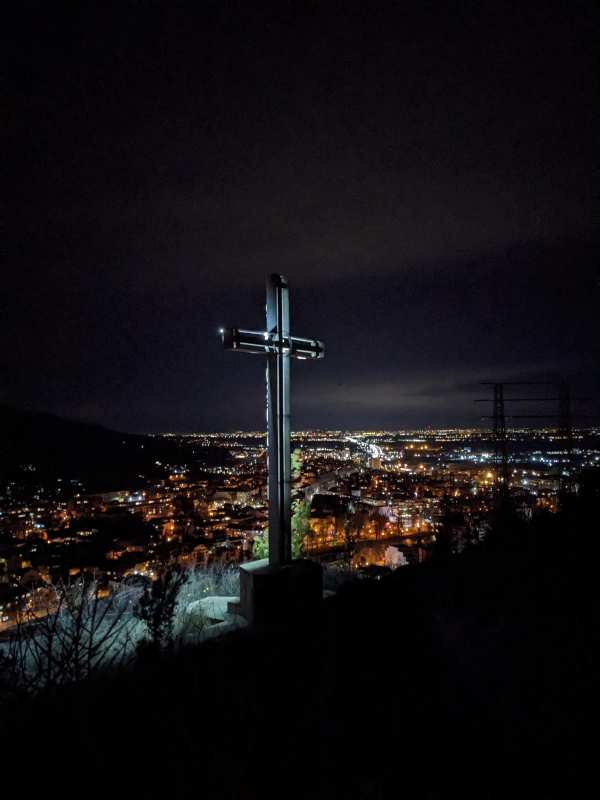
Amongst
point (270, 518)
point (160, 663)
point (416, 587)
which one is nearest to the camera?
point (160, 663)

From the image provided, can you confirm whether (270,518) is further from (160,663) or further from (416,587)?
(160,663)

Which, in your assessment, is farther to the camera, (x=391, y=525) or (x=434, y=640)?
(x=391, y=525)

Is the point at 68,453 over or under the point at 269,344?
under

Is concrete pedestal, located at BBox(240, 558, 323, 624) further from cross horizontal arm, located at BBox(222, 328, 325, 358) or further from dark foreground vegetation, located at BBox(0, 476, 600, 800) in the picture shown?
cross horizontal arm, located at BBox(222, 328, 325, 358)

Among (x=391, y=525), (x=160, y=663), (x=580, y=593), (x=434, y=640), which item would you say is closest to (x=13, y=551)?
(x=160, y=663)

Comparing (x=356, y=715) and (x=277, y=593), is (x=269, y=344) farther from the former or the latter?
(x=356, y=715)

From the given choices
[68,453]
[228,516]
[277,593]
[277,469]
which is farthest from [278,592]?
[68,453]

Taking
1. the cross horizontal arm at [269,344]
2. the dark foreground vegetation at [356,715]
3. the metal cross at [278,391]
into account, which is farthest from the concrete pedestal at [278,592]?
the cross horizontal arm at [269,344]
